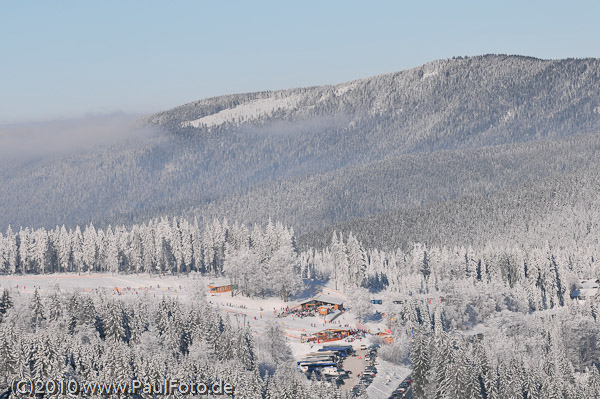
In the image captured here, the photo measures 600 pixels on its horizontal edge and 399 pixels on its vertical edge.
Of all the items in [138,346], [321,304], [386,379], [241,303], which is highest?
[138,346]

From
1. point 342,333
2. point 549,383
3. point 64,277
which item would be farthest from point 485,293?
point 64,277

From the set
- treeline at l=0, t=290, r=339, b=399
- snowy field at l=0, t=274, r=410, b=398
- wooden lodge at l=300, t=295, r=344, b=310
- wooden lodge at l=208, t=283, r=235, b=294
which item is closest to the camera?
treeline at l=0, t=290, r=339, b=399

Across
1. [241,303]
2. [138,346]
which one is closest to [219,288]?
[241,303]

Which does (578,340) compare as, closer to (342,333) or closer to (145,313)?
(342,333)

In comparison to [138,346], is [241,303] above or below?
below

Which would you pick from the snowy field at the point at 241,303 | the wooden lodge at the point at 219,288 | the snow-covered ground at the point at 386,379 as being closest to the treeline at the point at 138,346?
the snowy field at the point at 241,303

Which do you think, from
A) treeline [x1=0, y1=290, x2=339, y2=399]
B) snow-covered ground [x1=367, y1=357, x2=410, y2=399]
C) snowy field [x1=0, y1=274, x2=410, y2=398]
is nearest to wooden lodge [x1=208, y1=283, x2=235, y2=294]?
snowy field [x1=0, y1=274, x2=410, y2=398]

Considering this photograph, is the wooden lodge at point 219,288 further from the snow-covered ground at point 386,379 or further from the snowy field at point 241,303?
the snow-covered ground at point 386,379

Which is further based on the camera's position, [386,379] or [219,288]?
[219,288]

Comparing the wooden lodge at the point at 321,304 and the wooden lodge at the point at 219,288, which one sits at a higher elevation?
the wooden lodge at the point at 219,288

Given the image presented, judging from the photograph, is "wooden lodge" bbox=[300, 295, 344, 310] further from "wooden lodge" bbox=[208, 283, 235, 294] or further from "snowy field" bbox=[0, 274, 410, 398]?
"wooden lodge" bbox=[208, 283, 235, 294]

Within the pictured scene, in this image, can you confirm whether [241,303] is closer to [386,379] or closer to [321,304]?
[321,304]

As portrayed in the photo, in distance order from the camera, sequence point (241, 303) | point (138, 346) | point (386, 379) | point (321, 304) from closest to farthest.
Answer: point (138, 346)
point (386, 379)
point (241, 303)
point (321, 304)
